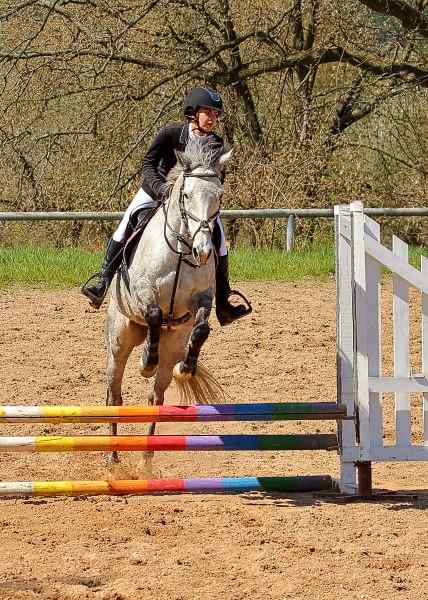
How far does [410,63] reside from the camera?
1688cm

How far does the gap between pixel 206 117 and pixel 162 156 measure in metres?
0.56

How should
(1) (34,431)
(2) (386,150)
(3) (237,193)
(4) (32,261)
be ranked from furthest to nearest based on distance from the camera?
(2) (386,150) → (3) (237,193) → (4) (32,261) → (1) (34,431)

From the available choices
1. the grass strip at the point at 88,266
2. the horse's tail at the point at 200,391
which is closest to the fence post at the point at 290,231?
the grass strip at the point at 88,266

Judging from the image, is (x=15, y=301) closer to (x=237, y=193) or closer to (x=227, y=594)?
(x=237, y=193)

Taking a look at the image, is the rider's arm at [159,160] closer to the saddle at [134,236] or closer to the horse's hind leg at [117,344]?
A: the saddle at [134,236]

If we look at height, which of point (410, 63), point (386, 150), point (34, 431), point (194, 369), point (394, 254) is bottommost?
point (34, 431)

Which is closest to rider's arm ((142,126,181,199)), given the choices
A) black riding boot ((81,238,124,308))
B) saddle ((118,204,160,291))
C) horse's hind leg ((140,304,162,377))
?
saddle ((118,204,160,291))

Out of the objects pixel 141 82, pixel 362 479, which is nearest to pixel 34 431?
pixel 362 479

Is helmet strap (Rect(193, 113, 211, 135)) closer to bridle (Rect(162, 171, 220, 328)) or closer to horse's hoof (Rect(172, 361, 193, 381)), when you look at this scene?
bridle (Rect(162, 171, 220, 328))

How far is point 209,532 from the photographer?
5.22m

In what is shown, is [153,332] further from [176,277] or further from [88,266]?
[88,266]

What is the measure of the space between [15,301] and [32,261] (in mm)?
1787

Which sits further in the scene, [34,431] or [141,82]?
→ [141,82]

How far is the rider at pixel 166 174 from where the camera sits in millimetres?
6305
